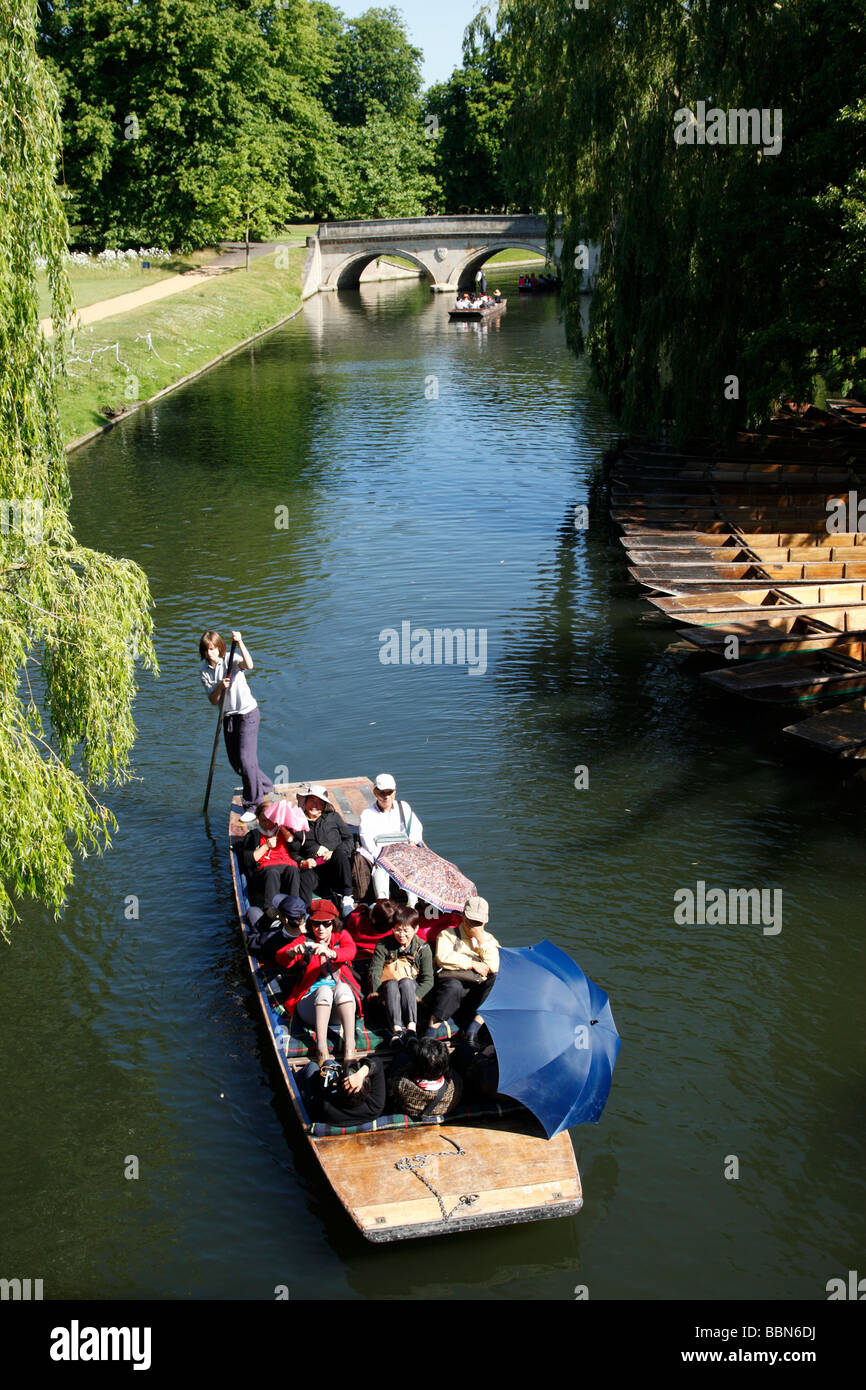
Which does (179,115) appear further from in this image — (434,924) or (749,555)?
(434,924)

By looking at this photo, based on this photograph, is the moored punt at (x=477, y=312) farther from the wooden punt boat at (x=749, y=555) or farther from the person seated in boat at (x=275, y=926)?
the person seated in boat at (x=275, y=926)

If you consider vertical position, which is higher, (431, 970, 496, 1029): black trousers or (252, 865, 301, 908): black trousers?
→ (252, 865, 301, 908): black trousers

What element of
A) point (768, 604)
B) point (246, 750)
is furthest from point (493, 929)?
point (768, 604)

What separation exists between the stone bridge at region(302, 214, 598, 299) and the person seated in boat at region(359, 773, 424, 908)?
69068mm

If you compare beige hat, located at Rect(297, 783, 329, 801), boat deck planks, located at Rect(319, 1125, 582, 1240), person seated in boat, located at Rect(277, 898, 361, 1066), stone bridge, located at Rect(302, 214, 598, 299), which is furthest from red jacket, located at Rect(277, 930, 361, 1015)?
stone bridge, located at Rect(302, 214, 598, 299)

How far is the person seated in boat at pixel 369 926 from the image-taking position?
11.7 m

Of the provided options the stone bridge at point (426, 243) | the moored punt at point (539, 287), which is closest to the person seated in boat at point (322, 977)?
the stone bridge at point (426, 243)

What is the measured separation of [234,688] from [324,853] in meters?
2.73

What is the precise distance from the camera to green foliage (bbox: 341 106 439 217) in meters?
91.2

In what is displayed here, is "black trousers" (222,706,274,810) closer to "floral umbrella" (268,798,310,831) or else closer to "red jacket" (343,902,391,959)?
"floral umbrella" (268,798,310,831)

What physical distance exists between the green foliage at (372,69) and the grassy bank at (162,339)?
136ft

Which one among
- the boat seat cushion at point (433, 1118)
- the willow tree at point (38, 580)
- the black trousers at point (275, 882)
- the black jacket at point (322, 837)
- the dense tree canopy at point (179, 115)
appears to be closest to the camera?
the boat seat cushion at point (433, 1118)

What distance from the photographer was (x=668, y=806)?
16266mm
